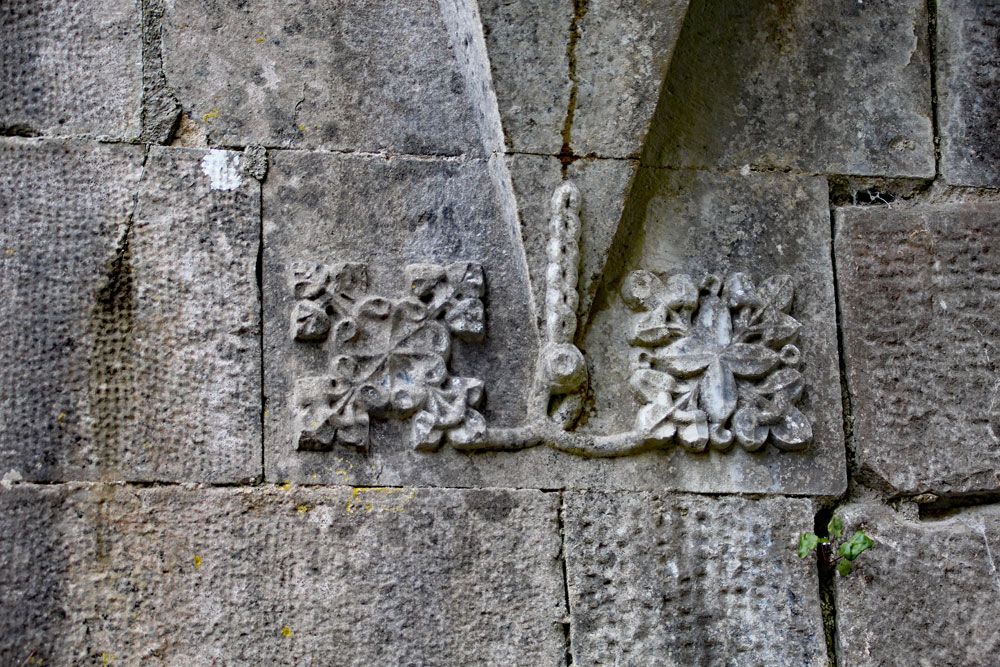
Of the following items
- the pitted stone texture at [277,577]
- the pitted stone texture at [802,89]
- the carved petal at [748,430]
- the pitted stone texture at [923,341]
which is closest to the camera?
the pitted stone texture at [277,577]

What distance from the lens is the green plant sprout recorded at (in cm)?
277

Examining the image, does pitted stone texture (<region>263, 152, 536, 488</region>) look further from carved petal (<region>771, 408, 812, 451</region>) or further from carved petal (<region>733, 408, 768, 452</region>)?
carved petal (<region>771, 408, 812, 451</region>)

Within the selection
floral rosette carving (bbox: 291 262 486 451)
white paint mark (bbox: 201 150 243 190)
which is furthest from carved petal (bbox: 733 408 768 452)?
white paint mark (bbox: 201 150 243 190)

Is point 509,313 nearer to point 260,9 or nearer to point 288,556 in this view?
point 288,556

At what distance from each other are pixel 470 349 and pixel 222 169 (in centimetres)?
79

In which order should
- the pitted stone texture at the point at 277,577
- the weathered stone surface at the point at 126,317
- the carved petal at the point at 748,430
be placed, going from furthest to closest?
1. the carved petal at the point at 748,430
2. the weathered stone surface at the point at 126,317
3. the pitted stone texture at the point at 277,577

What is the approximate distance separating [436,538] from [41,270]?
1181 millimetres

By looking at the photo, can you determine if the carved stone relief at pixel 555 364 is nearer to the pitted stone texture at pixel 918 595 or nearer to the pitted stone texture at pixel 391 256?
the pitted stone texture at pixel 391 256

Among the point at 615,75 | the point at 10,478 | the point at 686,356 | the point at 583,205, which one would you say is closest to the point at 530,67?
the point at 615,75

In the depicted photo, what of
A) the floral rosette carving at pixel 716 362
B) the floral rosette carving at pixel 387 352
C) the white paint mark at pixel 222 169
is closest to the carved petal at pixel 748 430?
the floral rosette carving at pixel 716 362

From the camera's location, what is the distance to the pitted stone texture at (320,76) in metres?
3.00

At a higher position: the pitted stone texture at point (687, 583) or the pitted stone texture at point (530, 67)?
the pitted stone texture at point (530, 67)

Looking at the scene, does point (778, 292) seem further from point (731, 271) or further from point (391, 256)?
point (391, 256)

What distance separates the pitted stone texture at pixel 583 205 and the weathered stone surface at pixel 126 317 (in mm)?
699
